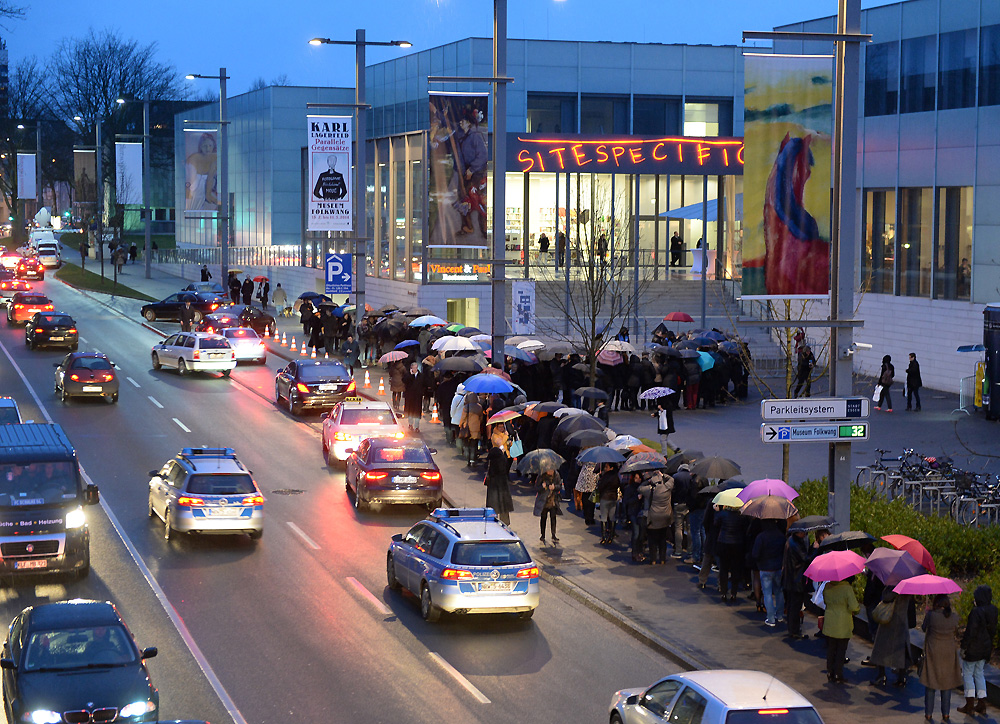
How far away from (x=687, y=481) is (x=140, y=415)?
19733 millimetres

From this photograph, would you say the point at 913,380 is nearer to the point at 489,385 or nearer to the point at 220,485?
the point at 489,385

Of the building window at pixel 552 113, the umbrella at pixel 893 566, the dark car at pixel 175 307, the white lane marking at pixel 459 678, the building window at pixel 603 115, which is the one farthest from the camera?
the building window at pixel 603 115

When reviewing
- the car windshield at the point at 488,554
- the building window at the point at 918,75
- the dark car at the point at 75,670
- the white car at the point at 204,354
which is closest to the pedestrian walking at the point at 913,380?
the building window at the point at 918,75

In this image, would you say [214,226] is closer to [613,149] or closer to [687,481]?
[613,149]

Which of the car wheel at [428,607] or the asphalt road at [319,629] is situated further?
the car wheel at [428,607]

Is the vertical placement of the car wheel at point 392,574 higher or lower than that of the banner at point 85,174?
lower

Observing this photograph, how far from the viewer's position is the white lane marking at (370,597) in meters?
19.2

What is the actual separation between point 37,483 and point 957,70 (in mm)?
32751

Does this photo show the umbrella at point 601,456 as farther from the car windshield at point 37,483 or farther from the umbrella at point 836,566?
the car windshield at point 37,483

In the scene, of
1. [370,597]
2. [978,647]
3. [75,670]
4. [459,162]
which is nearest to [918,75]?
[459,162]

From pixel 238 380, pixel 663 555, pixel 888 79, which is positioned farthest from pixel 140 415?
pixel 888 79

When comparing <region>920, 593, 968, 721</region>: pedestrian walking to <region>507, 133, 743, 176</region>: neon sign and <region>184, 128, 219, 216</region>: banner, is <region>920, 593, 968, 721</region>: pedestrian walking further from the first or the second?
<region>184, 128, 219, 216</region>: banner

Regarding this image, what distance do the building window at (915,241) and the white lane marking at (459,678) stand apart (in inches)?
1259

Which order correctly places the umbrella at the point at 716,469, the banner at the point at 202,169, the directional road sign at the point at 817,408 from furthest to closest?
the banner at the point at 202,169, the umbrella at the point at 716,469, the directional road sign at the point at 817,408
